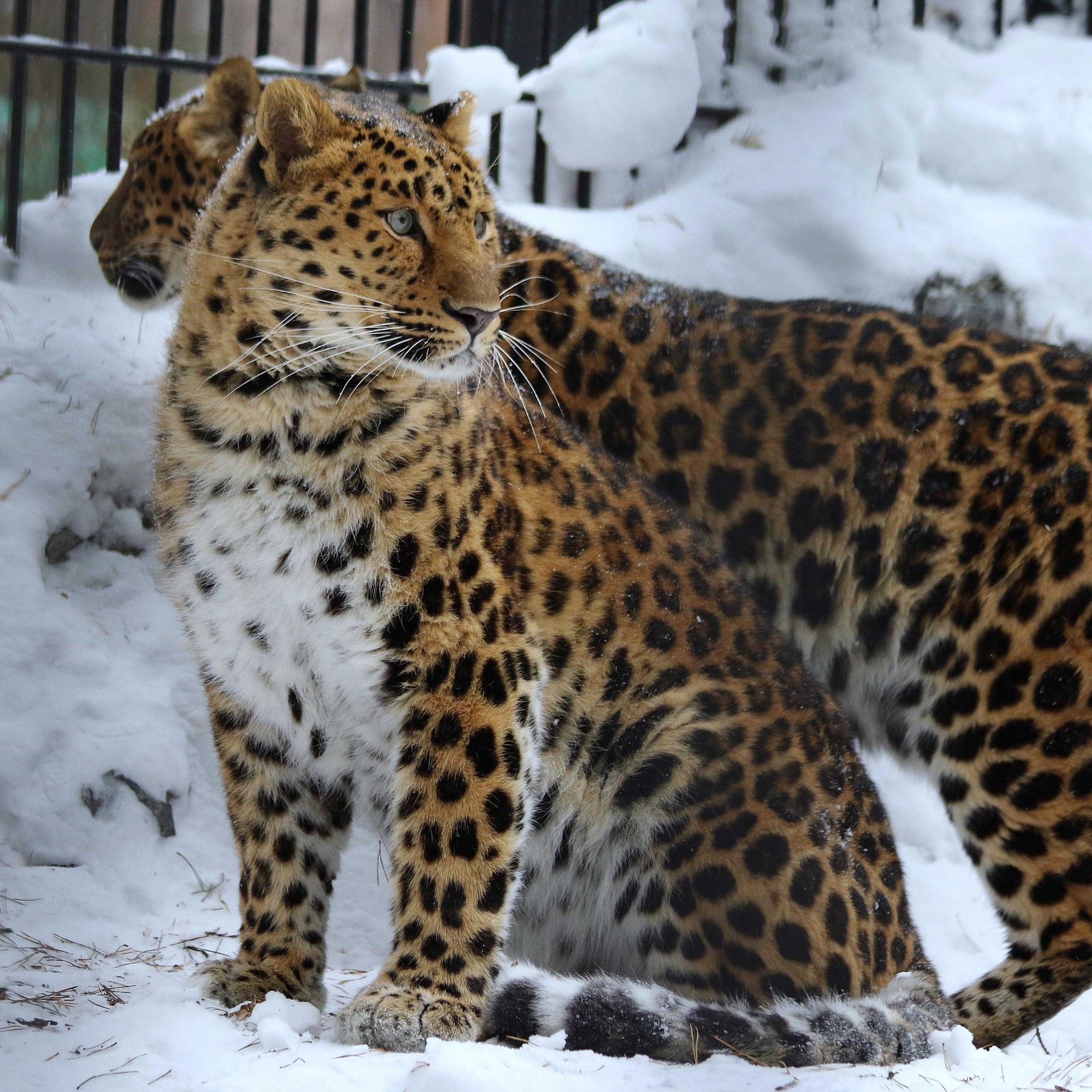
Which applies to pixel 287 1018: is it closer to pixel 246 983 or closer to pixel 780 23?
pixel 246 983

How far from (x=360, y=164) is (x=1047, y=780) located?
3.00 meters

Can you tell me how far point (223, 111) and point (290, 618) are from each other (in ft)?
9.13

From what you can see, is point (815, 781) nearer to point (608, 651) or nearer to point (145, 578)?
point (608, 651)

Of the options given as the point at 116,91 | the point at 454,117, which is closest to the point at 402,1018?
the point at 454,117

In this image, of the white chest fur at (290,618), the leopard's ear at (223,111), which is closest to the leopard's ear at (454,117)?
the white chest fur at (290,618)

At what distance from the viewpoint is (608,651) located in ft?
13.5

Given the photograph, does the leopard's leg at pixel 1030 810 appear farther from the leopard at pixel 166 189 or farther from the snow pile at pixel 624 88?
the snow pile at pixel 624 88

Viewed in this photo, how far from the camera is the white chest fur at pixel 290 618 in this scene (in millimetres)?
3537

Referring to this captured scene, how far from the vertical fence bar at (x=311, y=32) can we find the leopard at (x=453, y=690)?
4.04 meters

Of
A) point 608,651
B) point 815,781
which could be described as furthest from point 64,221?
point 815,781

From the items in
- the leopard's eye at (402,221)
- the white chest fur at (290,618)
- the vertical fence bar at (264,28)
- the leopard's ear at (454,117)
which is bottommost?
the white chest fur at (290,618)

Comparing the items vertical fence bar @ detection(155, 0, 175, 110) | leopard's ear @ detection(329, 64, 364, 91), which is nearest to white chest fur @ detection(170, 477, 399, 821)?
leopard's ear @ detection(329, 64, 364, 91)

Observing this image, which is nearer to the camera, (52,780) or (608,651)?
(608,651)

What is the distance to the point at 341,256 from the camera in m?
3.56
